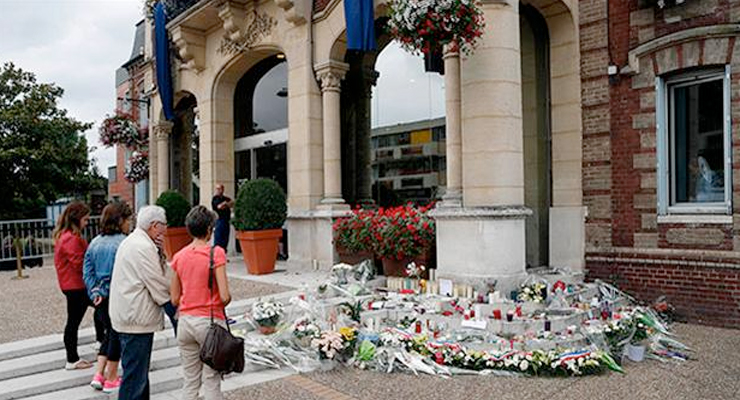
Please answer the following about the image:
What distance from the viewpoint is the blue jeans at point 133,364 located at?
13.7 ft

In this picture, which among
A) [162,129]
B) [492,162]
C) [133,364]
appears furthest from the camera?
[162,129]

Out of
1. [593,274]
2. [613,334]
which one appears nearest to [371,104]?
[593,274]

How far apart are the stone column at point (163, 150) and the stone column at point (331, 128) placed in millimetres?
7529

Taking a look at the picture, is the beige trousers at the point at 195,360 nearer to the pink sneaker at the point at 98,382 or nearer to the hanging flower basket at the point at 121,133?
the pink sneaker at the point at 98,382

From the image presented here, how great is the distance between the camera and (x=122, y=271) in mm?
4137

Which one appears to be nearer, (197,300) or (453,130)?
(197,300)

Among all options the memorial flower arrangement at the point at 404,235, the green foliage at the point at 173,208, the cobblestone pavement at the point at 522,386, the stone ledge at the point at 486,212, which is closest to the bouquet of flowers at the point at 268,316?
the cobblestone pavement at the point at 522,386

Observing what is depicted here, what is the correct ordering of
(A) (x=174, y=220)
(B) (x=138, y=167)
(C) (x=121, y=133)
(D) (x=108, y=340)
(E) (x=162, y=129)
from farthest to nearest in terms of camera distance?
(B) (x=138, y=167), (C) (x=121, y=133), (E) (x=162, y=129), (A) (x=174, y=220), (D) (x=108, y=340)

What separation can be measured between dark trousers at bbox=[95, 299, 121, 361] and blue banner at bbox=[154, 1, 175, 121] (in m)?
11.3

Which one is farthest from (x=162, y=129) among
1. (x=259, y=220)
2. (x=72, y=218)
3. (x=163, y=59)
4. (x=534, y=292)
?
(x=534, y=292)

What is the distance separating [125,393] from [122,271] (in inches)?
37.1

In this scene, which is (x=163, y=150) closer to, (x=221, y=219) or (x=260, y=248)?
(x=221, y=219)

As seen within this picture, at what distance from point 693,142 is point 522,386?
5228 mm

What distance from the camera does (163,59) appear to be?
15.1 metres
